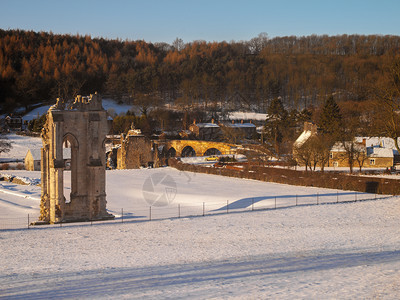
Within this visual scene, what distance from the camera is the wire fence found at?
66.8ft

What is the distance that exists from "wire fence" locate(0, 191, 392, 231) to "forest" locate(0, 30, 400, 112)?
63.6m

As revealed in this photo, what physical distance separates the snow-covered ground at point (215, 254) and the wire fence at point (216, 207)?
15 cm

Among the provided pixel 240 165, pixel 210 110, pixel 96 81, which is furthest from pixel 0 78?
pixel 240 165

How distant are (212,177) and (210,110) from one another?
58401 millimetres

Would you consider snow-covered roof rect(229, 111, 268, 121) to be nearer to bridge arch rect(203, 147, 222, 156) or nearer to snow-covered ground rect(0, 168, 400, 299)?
bridge arch rect(203, 147, 222, 156)

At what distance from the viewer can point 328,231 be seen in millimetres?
18141

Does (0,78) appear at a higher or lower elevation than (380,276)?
higher

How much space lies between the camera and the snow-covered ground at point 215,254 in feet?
37.9

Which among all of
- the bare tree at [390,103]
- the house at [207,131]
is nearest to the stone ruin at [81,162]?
the bare tree at [390,103]

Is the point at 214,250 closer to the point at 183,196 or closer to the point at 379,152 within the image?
the point at 183,196

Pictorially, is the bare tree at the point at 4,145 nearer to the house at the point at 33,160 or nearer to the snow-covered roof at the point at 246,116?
the house at the point at 33,160

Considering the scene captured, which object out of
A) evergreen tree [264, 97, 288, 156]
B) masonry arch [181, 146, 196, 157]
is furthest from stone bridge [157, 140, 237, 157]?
evergreen tree [264, 97, 288, 156]

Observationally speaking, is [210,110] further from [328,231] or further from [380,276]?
[380,276]

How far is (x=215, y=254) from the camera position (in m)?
14.8
